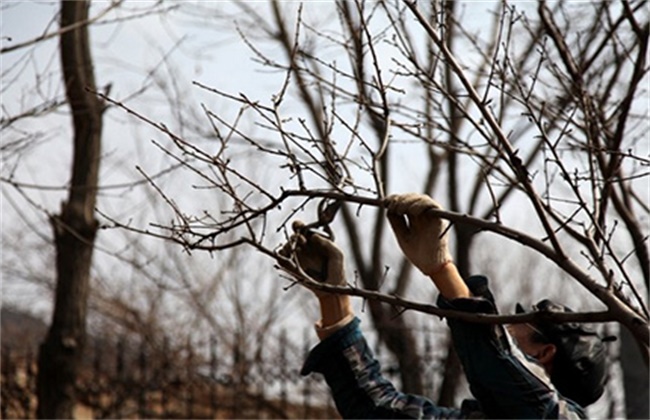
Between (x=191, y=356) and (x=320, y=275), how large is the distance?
31.1ft

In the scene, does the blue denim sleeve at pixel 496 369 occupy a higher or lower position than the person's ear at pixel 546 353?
lower

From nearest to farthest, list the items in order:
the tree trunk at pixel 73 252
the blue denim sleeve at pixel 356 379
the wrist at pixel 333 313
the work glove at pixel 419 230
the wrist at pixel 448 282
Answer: the work glove at pixel 419 230 → the wrist at pixel 448 282 → the blue denim sleeve at pixel 356 379 → the wrist at pixel 333 313 → the tree trunk at pixel 73 252

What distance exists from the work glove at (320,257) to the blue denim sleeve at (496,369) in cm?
69

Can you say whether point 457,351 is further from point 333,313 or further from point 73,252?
A: point 73,252

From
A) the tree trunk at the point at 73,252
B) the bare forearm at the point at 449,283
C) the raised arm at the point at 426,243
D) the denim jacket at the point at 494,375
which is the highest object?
the tree trunk at the point at 73,252

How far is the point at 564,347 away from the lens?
5.00 m

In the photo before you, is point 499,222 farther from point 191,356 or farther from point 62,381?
point 191,356

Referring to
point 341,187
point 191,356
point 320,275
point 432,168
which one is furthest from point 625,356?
point 191,356

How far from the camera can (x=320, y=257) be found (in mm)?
5031

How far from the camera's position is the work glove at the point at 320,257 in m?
4.98

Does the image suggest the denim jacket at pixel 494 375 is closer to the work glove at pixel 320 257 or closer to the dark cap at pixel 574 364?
the dark cap at pixel 574 364

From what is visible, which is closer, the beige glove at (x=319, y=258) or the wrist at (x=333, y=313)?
the beige glove at (x=319, y=258)

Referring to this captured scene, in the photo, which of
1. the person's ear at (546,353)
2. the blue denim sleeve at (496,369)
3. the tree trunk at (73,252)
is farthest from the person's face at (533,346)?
the tree trunk at (73,252)

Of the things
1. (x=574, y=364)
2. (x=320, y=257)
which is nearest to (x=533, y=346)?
(x=574, y=364)
